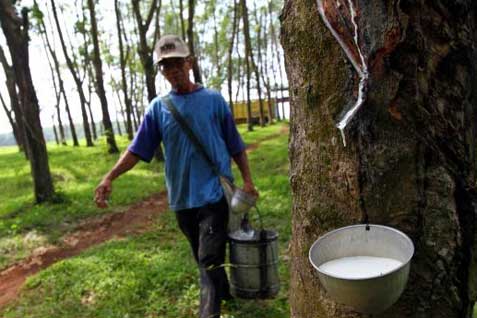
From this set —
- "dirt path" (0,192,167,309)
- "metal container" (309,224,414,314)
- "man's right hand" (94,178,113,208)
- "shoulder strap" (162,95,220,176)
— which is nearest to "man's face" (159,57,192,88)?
"shoulder strap" (162,95,220,176)

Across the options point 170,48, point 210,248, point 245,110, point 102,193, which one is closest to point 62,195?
point 102,193

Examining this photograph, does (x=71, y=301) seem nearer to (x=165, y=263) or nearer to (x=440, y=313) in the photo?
(x=165, y=263)

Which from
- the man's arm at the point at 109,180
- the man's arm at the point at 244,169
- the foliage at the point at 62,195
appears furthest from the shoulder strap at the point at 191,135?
the foliage at the point at 62,195

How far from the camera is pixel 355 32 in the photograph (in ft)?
A: 3.98

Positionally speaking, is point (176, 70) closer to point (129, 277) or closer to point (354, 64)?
point (354, 64)

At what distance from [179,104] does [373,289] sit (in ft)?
8.55

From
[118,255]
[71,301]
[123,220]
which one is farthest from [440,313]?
[123,220]

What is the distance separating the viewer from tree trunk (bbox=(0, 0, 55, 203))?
8.78 m

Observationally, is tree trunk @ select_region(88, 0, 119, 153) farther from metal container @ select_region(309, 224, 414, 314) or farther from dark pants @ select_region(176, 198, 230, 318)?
metal container @ select_region(309, 224, 414, 314)

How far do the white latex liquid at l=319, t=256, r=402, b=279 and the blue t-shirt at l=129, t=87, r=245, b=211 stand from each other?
2250 millimetres

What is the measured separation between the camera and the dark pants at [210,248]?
133 inches

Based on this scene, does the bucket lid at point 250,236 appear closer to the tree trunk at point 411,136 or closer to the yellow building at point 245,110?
the tree trunk at point 411,136

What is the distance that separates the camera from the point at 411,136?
49.4 inches

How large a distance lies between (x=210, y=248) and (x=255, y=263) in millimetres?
460
